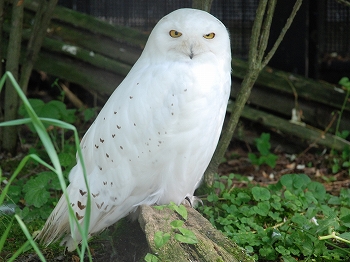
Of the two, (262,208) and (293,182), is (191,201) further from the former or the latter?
(293,182)

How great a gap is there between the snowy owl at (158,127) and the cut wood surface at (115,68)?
2422 millimetres

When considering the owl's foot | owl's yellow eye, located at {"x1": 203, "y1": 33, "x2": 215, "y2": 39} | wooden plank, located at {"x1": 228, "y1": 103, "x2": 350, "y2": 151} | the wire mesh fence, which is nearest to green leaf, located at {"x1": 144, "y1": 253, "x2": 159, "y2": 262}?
the owl's foot

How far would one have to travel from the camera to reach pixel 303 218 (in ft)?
12.0

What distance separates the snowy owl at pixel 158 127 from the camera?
3166 mm

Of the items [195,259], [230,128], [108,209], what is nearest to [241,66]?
[230,128]

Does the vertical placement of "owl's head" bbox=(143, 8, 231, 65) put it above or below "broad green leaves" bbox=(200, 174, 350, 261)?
above

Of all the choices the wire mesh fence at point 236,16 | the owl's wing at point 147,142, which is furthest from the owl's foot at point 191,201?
the wire mesh fence at point 236,16

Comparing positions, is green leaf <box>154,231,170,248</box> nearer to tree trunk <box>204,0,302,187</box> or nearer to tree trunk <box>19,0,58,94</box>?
tree trunk <box>204,0,302,187</box>

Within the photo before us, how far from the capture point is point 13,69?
4.88 meters

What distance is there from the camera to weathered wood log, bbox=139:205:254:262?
9.03ft

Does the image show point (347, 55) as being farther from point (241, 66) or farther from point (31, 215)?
point (31, 215)

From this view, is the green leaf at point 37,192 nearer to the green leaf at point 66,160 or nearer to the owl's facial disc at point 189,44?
the green leaf at point 66,160

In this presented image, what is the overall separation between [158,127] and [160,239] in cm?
78

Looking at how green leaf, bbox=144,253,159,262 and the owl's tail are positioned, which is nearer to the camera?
green leaf, bbox=144,253,159,262
